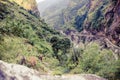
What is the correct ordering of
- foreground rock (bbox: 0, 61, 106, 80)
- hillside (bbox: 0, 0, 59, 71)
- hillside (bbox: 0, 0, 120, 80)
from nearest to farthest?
foreground rock (bbox: 0, 61, 106, 80) < hillside (bbox: 0, 0, 120, 80) < hillside (bbox: 0, 0, 59, 71)

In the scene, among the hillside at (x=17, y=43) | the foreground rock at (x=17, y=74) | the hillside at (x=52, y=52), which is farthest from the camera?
the hillside at (x=17, y=43)

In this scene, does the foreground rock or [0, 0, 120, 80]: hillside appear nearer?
the foreground rock

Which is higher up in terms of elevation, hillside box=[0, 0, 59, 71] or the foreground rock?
hillside box=[0, 0, 59, 71]

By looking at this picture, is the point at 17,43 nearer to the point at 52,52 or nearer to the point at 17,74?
the point at 52,52

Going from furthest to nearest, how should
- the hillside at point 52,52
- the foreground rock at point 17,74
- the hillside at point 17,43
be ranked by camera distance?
the hillside at point 17,43
the hillside at point 52,52
the foreground rock at point 17,74

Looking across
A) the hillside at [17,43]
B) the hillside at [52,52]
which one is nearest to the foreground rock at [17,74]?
the hillside at [52,52]

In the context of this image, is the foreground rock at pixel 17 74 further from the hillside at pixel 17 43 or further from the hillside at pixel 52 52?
the hillside at pixel 17 43

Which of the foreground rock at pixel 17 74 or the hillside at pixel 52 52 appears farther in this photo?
the hillside at pixel 52 52

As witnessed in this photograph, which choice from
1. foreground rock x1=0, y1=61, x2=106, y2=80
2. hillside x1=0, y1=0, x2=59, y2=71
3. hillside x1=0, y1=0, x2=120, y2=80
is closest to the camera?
foreground rock x1=0, y1=61, x2=106, y2=80

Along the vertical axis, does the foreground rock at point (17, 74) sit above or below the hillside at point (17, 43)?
below

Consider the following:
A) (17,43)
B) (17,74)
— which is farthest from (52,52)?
(17,74)

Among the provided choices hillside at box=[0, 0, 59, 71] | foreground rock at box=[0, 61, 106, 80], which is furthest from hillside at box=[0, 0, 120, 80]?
foreground rock at box=[0, 61, 106, 80]

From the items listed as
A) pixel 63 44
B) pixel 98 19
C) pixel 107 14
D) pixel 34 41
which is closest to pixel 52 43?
pixel 63 44

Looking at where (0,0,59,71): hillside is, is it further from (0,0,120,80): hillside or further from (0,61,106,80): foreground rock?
(0,61,106,80): foreground rock
